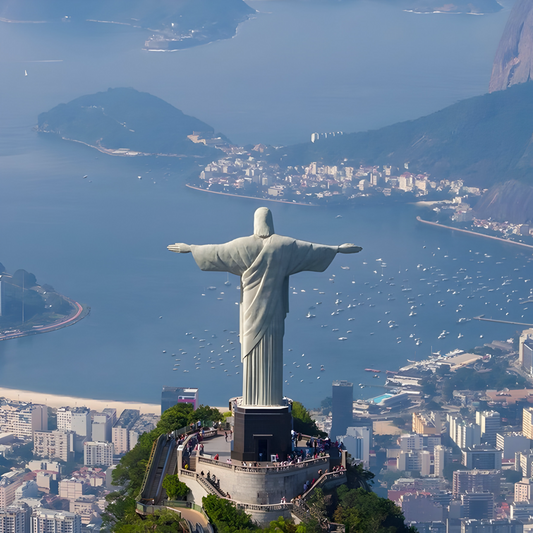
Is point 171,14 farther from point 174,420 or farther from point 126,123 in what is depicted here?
point 174,420

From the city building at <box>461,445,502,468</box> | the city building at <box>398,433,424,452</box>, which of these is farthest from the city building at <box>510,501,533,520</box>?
the city building at <box>398,433,424,452</box>

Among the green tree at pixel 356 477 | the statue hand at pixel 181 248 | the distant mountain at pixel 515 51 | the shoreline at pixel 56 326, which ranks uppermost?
the distant mountain at pixel 515 51

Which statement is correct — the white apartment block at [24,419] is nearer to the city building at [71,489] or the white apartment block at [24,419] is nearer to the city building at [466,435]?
the city building at [71,489]

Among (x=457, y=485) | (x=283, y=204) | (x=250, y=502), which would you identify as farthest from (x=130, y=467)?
(x=283, y=204)

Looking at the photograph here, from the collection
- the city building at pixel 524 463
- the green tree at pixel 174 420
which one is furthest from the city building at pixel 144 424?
the green tree at pixel 174 420

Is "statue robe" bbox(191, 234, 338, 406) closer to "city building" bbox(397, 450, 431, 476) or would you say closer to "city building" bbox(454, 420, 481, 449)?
"city building" bbox(397, 450, 431, 476)

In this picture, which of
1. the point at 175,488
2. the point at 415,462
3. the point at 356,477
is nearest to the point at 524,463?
the point at 415,462
